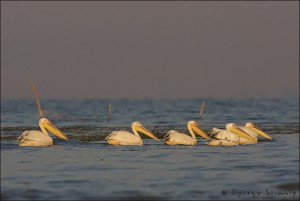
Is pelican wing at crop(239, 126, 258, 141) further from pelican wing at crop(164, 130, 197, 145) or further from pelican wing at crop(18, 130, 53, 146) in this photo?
pelican wing at crop(18, 130, 53, 146)

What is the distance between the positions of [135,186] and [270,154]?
25.4ft

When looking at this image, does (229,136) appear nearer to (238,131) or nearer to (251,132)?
(238,131)

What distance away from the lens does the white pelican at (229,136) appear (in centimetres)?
2445

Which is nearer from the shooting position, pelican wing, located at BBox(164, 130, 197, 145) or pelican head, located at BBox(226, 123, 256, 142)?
pelican wing, located at BBox(164, 130, 197, 145)

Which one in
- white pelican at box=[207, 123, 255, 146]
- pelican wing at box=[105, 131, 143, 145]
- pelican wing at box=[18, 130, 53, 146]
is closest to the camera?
pelican wing at box=[18, 130, 53, 146]

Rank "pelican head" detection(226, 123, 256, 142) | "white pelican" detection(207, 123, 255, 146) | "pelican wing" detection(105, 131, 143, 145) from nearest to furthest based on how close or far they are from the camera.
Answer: "pelican wing" detection(105, 131, 143, 145) < "white pelican" detection(207, 123, 255, 146) < "pelican head" detection(226, 123, 256, 142)

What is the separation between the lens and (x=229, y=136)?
2523 centimetres

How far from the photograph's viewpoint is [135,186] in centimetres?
1410

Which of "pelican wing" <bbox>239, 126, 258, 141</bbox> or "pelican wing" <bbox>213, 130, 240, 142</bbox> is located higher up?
"pelican wing" <bbox>239, 126, 258, 141</bbox>

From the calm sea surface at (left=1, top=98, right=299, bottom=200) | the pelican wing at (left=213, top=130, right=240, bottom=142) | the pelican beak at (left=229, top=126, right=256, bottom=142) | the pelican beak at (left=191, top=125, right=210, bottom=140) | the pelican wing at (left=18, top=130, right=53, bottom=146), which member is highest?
the pelican beak at (left=191, top=125, right=210, bottom=140)

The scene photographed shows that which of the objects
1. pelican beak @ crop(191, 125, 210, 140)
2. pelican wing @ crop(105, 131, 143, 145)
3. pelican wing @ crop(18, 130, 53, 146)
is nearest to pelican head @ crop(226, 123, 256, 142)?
pelican beak @ crop(191, 125, 210, 140)

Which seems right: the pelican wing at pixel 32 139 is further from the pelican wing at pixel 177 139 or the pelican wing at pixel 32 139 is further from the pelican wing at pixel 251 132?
the pelican wing at pixel 251 132

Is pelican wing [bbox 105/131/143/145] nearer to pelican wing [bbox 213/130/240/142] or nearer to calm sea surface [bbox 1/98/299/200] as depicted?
calm sea surface [bbox 1/98/299/200]

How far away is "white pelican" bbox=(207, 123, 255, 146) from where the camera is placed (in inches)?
962
